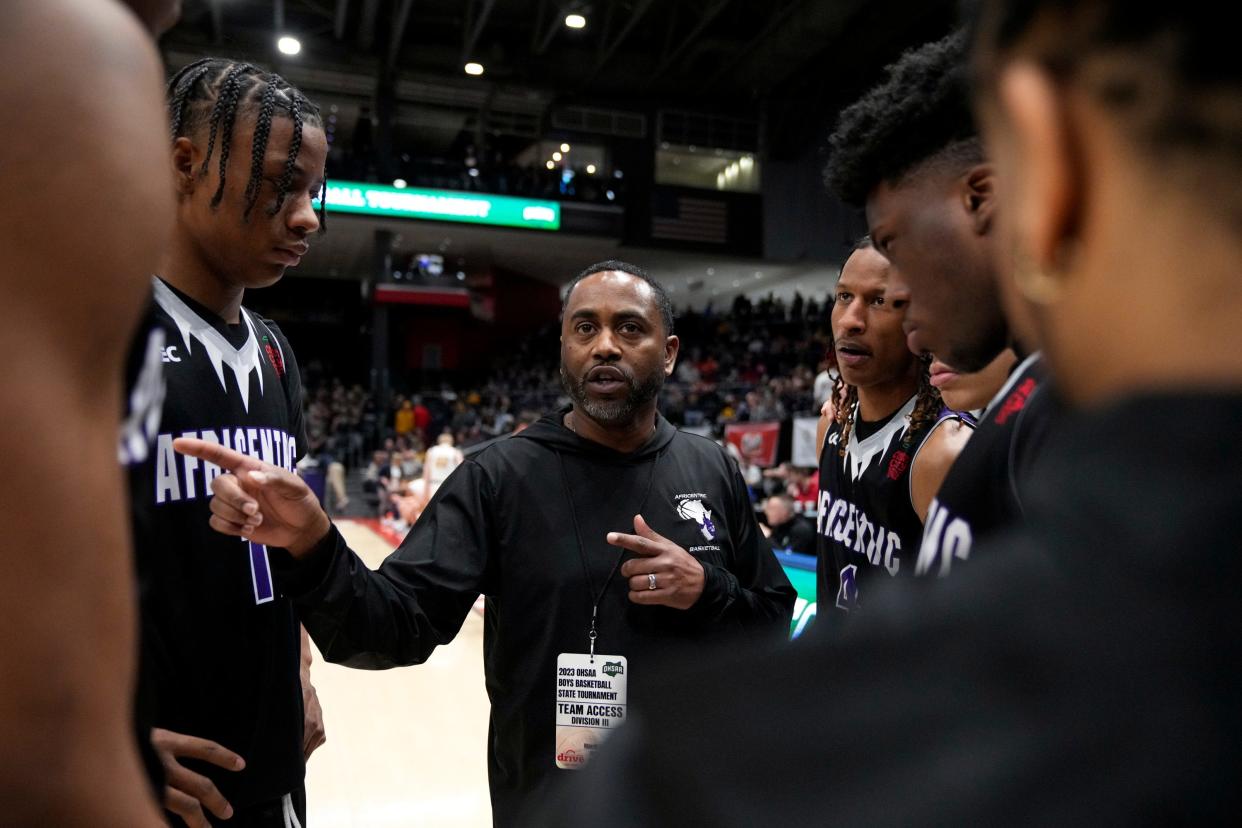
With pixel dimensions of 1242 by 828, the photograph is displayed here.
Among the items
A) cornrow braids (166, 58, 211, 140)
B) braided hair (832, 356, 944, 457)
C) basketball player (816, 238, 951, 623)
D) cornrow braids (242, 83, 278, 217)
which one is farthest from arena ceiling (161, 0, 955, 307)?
cornrow braids (242, 83, 278, 217)

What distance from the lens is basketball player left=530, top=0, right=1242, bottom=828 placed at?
0.42m


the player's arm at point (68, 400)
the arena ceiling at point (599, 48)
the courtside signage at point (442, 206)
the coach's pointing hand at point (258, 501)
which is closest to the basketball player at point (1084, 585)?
the player's arm at point (68, 400)

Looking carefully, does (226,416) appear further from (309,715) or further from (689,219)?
(689,219)

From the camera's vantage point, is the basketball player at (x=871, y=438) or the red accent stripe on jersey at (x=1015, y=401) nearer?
the red accent stripe on jersey at (x=1015, y=401)

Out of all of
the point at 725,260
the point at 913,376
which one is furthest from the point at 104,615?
the point at 725,260

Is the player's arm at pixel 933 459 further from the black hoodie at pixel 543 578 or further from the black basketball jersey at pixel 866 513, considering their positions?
the black hoodie at pixel 543 578

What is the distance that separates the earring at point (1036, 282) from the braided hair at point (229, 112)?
1.52m

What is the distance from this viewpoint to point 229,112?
1729mm

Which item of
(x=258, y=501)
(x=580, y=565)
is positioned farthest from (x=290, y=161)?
(x=580, y=565)

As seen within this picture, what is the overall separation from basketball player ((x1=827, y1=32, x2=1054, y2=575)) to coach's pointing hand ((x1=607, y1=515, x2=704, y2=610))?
88 centimetres

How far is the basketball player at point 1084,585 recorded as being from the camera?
16.6 inches

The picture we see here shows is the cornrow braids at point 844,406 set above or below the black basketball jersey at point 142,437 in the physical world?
above

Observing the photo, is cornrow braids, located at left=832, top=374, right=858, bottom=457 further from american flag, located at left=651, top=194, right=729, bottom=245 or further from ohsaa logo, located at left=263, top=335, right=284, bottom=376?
american flag, located at left=651, top=194, right=729, bottom=245

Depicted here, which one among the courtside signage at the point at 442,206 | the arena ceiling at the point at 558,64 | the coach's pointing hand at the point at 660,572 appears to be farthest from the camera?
the arena ceiling at the point at 558,64
